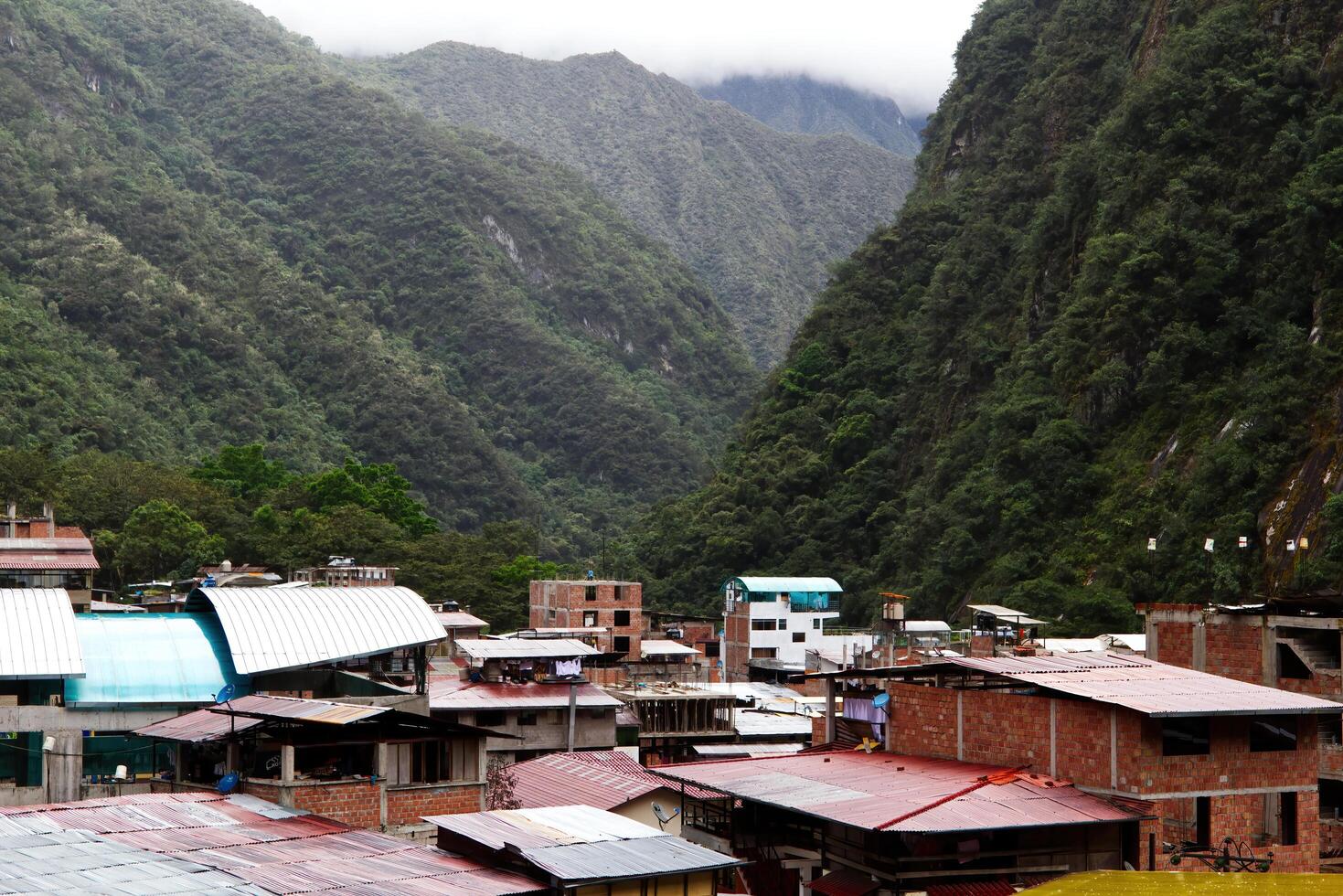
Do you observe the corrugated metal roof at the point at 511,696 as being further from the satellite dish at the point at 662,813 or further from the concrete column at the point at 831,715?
the satellite dish at the point at 662,813

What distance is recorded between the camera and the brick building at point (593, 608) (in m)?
63.5

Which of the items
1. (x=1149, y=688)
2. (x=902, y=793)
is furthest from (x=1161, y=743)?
(x=902, y=793)

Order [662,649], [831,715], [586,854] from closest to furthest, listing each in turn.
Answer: [586,854], [831,715], [662,649]

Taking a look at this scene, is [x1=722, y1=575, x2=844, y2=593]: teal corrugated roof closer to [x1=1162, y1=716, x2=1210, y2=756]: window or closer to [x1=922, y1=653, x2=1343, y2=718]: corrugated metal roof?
[x1=922, y1=653, x2=1343, y2=718]: corrugated metal roof

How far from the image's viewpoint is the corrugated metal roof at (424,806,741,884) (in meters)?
17.1

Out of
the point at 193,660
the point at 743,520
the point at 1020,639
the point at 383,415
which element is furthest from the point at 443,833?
the point at 383,415

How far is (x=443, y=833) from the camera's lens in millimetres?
18438

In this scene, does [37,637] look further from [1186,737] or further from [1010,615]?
[1010,615]

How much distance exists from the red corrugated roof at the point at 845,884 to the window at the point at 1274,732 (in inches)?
247

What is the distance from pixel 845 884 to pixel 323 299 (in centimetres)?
13463

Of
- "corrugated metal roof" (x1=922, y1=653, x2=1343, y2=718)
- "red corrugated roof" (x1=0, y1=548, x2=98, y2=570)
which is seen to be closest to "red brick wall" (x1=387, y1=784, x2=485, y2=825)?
"corrugated metal roof" (x1=922, y1=653, x2=1343, y2=718)

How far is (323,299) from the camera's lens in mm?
150750

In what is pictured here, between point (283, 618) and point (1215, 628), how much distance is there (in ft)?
60.4

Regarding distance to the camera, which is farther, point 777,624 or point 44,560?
point 777,624
